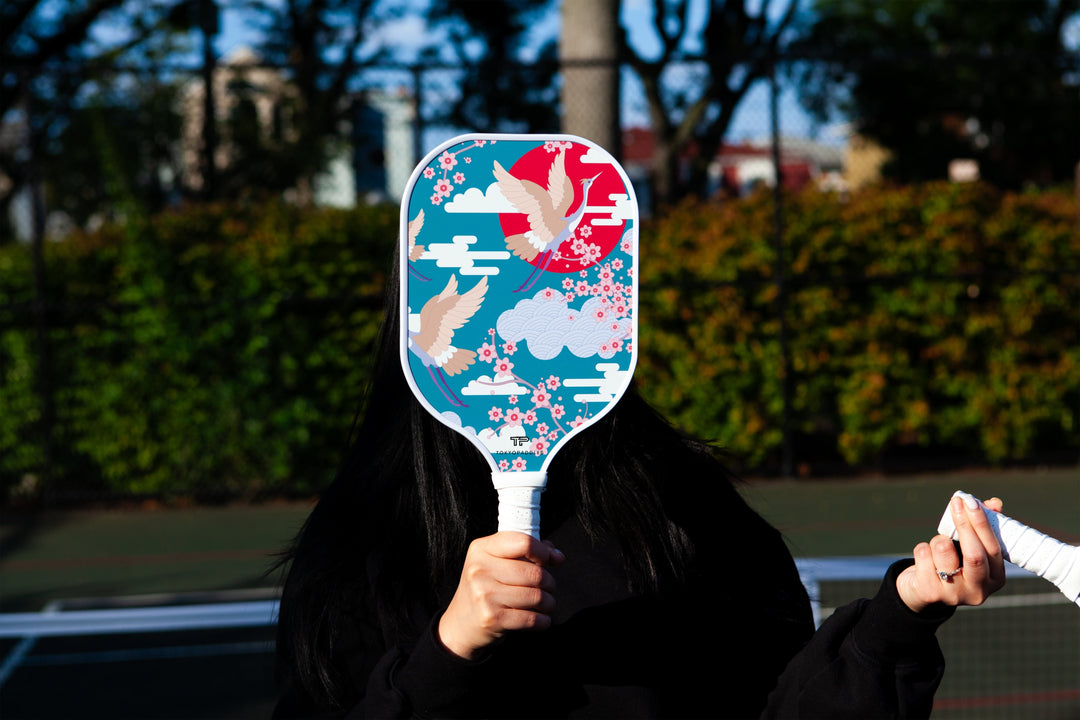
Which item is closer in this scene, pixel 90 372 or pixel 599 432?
pixel 599 432

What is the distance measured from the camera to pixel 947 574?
1366 millimetres

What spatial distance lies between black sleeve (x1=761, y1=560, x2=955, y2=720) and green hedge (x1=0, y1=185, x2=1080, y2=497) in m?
6.72

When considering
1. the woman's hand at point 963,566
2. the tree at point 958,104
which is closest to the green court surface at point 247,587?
the woman's hand at point 963,566

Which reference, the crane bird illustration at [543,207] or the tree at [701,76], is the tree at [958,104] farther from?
the crane bird illustration at [543,207]

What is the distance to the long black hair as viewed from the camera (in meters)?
1.68

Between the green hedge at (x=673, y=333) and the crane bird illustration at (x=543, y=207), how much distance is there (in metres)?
6.60

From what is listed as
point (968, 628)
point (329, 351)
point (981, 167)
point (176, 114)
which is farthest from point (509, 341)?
point (981, 167)

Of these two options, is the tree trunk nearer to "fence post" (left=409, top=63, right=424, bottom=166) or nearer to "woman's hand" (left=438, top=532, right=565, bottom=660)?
"fence post" (left=409, top=63, right=424, bottom=166)

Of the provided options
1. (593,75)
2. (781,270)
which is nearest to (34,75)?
(593,75)

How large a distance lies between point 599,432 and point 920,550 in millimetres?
504

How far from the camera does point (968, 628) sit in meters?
5.36

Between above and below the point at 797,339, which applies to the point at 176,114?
above

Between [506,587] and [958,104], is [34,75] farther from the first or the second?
[958,104]

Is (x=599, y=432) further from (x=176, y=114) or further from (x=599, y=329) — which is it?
(x=176, y=114)
